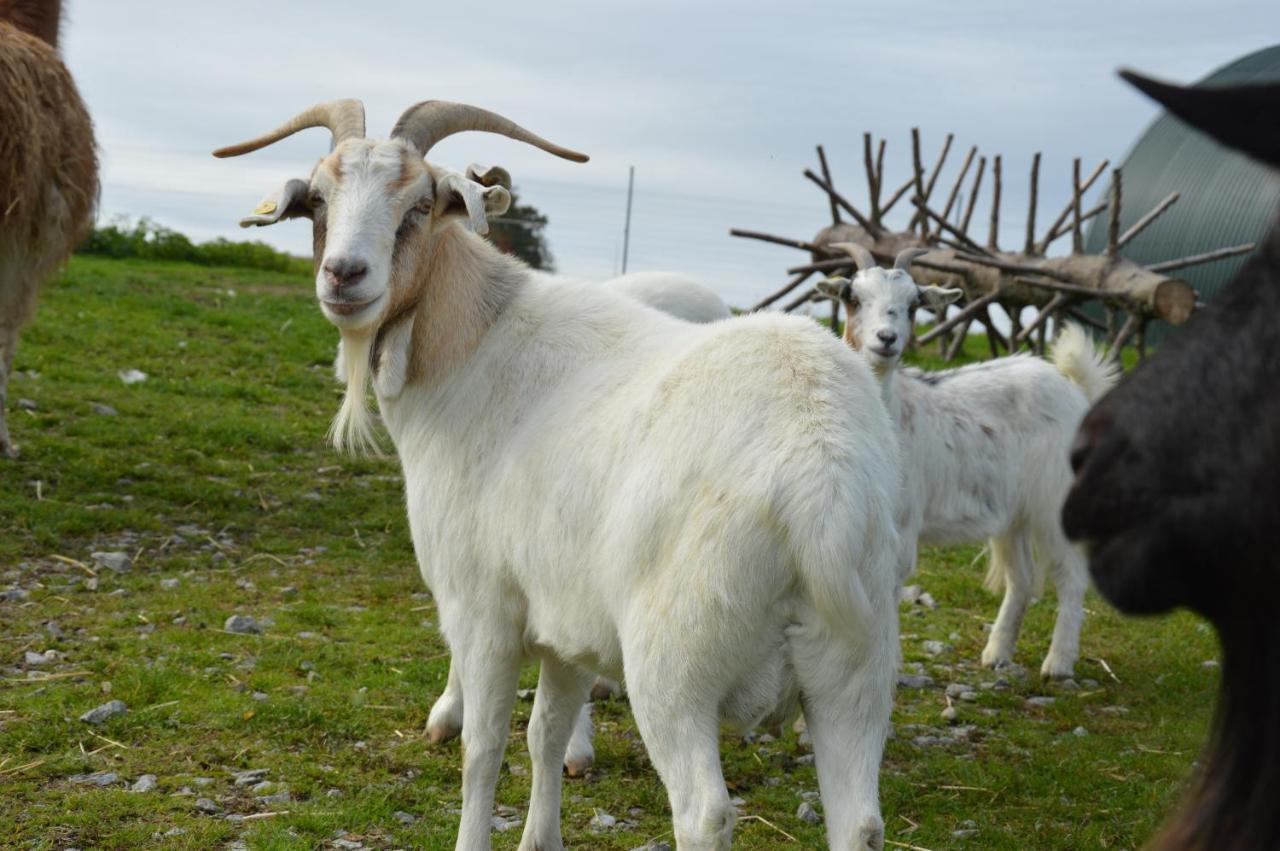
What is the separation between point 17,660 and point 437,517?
2692 millimetres

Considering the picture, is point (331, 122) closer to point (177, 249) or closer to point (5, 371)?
point (5, 371)

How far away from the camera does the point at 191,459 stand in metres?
9.04

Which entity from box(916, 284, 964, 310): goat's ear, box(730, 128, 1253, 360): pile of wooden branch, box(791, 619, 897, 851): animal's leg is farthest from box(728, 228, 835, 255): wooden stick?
box(791, 619, 897, 851): animal's leg

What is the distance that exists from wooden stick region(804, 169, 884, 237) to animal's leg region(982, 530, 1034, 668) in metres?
6.05

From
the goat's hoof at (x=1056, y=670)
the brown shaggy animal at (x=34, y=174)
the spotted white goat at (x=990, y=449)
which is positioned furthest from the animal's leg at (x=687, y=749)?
the brown shaggy animal at (x=34, y=174)

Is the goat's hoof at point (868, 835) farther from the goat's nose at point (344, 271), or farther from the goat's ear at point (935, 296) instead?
the goat's ear at point (935, 296)

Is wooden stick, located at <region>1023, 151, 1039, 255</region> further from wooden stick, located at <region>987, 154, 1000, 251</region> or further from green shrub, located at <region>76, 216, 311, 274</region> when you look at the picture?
green shrub, located at <region>76, 216, 311, 274</region>

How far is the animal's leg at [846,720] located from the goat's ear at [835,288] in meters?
4.07

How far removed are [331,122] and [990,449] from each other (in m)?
4.05

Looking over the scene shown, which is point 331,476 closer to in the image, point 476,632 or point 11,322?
point 11,322

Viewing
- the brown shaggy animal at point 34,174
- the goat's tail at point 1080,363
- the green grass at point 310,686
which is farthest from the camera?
the goat's tail at point 1080,363

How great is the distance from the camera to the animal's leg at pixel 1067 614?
6855 mm

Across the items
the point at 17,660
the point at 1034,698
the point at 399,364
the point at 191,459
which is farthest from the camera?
the point at 191,459

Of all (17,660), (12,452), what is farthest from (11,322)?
(17,660)
